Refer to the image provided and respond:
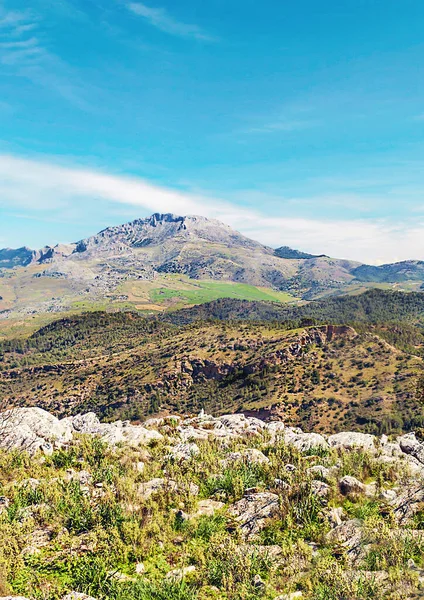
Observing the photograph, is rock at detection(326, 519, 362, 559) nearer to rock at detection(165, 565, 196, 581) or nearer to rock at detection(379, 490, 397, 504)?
rock at detection(379, 490, 397, 504)

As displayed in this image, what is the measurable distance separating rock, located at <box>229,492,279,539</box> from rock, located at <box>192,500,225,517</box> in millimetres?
715

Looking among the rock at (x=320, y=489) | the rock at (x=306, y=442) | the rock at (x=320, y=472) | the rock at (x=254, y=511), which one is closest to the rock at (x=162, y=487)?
the rock at (x=254, y=511)

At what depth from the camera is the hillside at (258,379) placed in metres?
105

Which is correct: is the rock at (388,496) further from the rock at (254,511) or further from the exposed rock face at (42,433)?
the exposed rock face at (42,433)

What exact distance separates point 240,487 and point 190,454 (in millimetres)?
6343

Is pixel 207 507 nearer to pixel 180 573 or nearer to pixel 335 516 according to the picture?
pixel 180 573

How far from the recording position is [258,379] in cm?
12812

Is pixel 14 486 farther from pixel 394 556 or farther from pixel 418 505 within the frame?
pixel 418 505

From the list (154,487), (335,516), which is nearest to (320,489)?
(335,516)

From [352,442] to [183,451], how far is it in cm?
1333

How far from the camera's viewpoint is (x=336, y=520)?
1509 cm

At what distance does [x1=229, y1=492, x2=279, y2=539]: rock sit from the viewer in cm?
1527

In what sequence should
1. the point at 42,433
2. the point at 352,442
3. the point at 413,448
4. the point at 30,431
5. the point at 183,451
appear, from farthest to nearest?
the point at 352,442, the point at 42,433, the point at 30,431, the point at 413,448, the point at 183,451

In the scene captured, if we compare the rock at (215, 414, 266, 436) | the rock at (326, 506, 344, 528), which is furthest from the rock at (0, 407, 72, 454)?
the rock at (326, 506, 344, 528)
